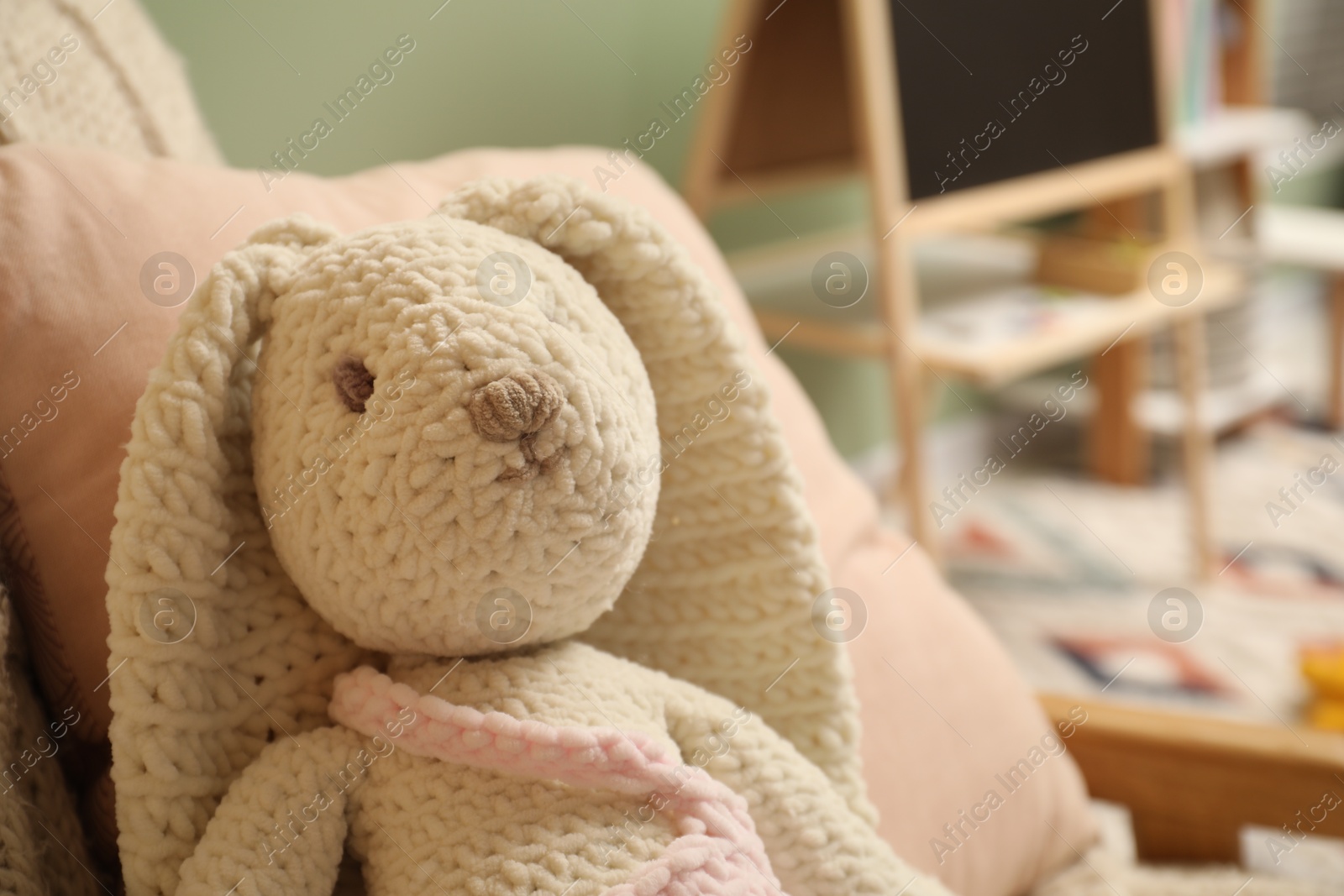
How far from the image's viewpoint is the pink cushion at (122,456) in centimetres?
55

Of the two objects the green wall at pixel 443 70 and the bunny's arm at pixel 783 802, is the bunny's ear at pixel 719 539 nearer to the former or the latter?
the bunny's arm at pixel 783 802

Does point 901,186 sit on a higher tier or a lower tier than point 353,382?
lower

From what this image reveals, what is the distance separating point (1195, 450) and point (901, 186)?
97cm

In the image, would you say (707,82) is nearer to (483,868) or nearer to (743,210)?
(743,210)

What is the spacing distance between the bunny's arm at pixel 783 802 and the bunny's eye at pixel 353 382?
0.74 feet

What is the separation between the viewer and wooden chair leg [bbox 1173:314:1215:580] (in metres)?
1.99

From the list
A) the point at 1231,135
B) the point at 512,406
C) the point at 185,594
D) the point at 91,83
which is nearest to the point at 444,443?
the point at 512,406

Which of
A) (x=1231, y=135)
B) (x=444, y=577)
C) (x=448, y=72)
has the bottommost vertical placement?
(x=1231, y=135)

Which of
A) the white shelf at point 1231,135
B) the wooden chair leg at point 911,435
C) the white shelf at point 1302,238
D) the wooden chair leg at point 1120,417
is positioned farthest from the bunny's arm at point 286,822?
the white shelf at point 1302,238

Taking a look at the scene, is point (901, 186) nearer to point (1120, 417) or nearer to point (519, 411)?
point (519, 411)

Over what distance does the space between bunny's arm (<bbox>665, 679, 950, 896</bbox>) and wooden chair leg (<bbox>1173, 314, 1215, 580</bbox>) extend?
1680 millimetres

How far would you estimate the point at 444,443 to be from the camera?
1.48 ft

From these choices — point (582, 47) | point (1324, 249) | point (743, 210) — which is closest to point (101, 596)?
point (582, 47)

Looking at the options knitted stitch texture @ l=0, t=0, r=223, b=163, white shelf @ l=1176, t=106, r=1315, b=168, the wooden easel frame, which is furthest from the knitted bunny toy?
white shelf @ l=1176, t=106, r=1315, b=168
